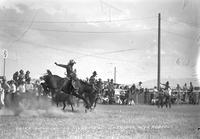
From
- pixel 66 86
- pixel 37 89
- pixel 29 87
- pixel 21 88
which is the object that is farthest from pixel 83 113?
pixel 21 88

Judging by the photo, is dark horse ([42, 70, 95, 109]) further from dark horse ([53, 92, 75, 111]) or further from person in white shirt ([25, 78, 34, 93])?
person in white shirt ([25, 78, 34, 93])

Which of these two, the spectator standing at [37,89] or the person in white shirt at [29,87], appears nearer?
the spectator standing at [37,89]

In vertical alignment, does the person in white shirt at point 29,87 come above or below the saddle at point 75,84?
below

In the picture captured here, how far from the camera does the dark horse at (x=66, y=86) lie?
Answer: 16.1 meters

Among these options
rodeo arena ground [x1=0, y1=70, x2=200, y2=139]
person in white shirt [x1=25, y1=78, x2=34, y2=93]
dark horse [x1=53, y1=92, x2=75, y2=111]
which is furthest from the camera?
dark horse [x1=53, y1=92, x2=75, y2=111]

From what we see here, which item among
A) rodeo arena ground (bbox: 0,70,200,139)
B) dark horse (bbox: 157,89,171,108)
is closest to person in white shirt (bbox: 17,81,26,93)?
rodeo arena ground (bbox: 0,70,200,139)

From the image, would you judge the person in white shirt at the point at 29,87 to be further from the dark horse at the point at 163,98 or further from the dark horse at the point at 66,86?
the dark horse at the point at 163,98

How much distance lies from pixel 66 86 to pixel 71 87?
0.32m

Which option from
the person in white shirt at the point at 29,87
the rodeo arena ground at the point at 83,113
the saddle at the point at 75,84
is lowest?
the rodeo arena ground at the point at 83,113

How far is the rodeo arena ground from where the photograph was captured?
413 inches

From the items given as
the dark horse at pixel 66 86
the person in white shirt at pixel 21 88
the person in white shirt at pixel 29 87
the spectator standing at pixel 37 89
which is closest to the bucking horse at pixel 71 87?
the dark horse at pixel 66 86

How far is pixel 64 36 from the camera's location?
10.9 meters

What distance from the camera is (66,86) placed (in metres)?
16.8

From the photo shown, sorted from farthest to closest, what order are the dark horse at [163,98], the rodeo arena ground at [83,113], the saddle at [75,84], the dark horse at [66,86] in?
the dark horse at [163,98] < the saddle at [75,84] < the dark horse at [66,86] < the rodeo arena ground at [83,113]
